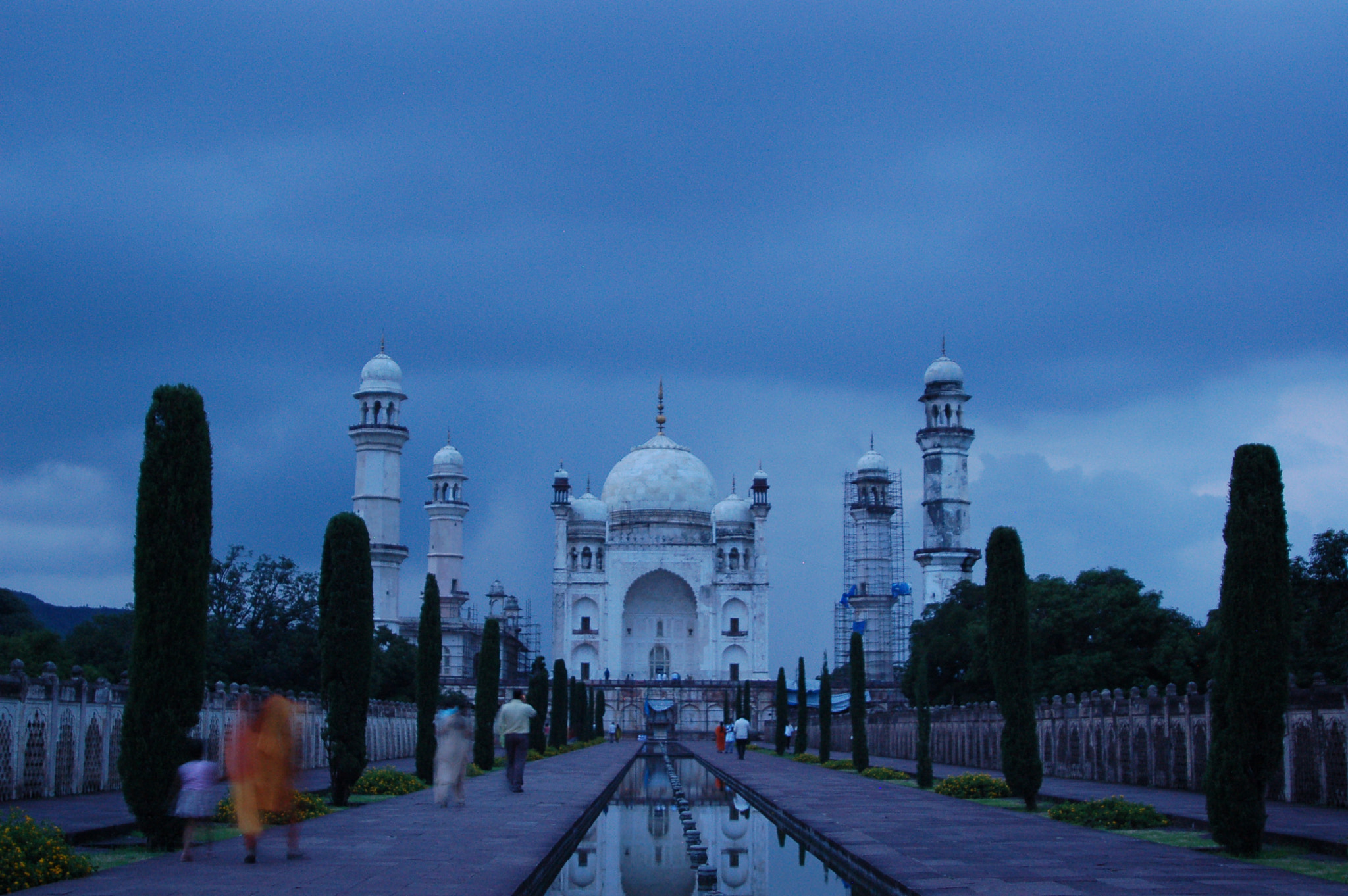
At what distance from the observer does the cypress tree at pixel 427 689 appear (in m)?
17.8

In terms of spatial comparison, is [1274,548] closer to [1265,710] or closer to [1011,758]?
[1265,710]

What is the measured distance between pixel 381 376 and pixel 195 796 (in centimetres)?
4847

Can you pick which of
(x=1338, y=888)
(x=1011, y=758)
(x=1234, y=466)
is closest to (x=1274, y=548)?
(x=1234, y=466)

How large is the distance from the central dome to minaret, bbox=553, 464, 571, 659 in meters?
2.90

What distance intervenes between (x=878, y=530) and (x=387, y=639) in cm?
2424

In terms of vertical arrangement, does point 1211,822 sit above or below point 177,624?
A: below

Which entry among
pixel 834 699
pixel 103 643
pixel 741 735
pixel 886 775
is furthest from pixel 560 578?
pixel 886 775

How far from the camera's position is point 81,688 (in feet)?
49.5

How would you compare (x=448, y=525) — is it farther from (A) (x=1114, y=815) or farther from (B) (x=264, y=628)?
(A) (x=1114, y=815)

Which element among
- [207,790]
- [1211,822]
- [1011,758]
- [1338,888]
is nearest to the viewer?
[1338,888]

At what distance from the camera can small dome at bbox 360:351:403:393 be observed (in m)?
55.8

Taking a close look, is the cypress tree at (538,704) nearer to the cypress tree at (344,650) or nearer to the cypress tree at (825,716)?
the cypress tree at (825,716)

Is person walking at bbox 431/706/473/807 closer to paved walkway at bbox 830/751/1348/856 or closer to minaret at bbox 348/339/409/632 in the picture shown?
paved walkway at bbox 830/751/1348/856

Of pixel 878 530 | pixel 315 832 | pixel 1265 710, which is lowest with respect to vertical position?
pixel 315 832
